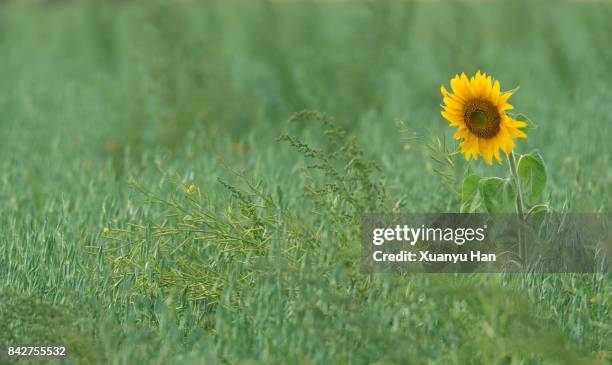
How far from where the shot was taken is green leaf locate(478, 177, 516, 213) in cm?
269

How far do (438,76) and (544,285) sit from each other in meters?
4.38

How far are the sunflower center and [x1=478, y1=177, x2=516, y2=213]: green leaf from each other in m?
0.16

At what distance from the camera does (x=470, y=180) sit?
108 inches

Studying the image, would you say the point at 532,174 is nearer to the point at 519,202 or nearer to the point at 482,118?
the point at 519,202

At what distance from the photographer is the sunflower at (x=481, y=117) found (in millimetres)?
2574

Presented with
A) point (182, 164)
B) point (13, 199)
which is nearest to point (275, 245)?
point (13, 199)

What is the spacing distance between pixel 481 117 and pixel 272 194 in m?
1.12

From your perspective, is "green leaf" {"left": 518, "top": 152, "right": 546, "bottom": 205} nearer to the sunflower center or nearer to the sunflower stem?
the sunflower stem

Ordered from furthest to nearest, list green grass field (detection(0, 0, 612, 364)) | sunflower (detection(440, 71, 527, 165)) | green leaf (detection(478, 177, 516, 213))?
green leaf (detection(478, 177, 516, 213)), sunflower (detection(440, 71, 527, 165)), green grass field (detection(0, 0, 612, 364))

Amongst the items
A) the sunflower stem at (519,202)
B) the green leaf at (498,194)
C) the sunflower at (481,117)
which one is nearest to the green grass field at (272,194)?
the sunflower stem at (519,202)

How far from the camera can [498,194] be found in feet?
8.91

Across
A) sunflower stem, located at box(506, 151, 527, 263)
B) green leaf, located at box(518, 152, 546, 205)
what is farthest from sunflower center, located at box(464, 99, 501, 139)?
green leaf, located at box(518, 152, 546, 205)

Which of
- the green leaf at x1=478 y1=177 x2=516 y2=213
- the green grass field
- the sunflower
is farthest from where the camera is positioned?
the green leaf at x1=478 y1=177 x2=516 y2=213

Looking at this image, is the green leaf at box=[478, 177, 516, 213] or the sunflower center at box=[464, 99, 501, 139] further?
the green leaf at box=[478, 177, 516, 213]
